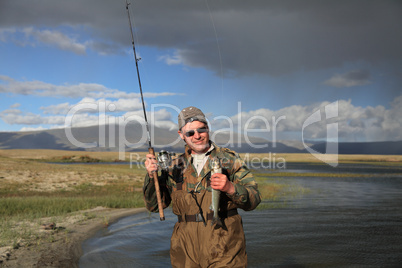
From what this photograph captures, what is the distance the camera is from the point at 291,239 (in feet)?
41.0

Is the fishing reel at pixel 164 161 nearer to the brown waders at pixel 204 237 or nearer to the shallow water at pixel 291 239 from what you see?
the brown waders at pixel 204 237

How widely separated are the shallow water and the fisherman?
635 centimetres

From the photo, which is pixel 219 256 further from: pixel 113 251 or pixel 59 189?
pixel 59 189

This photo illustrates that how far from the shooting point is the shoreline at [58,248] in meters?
8.69

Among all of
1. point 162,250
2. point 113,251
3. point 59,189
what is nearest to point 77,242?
point 113,251

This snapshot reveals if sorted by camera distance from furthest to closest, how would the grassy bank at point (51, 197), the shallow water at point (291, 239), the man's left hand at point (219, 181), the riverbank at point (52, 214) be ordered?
the grassy bank at point (51, 197) → the shallow water at point (291, 239) → the riverbank at point (52, 214) → the man's left hand at point (219, 181)

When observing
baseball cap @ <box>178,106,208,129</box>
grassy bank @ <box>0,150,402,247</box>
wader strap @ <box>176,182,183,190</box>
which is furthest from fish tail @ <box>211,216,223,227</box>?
grassy bank @ <box>0,150,402,247</box>

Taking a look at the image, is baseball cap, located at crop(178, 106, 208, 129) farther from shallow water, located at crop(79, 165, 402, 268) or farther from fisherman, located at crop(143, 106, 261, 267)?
shallow water, located at crop(79, 165, 402, 268)

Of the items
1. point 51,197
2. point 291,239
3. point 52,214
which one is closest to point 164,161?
point 291,239

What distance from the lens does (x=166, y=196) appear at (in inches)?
173

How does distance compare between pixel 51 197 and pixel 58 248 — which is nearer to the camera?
pixel 58 248

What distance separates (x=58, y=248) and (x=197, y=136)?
318 inches

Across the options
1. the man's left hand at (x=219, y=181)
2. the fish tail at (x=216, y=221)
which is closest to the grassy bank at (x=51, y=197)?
the fish tail at (x=216, y=221)

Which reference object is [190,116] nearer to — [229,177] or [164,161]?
[164,161]
